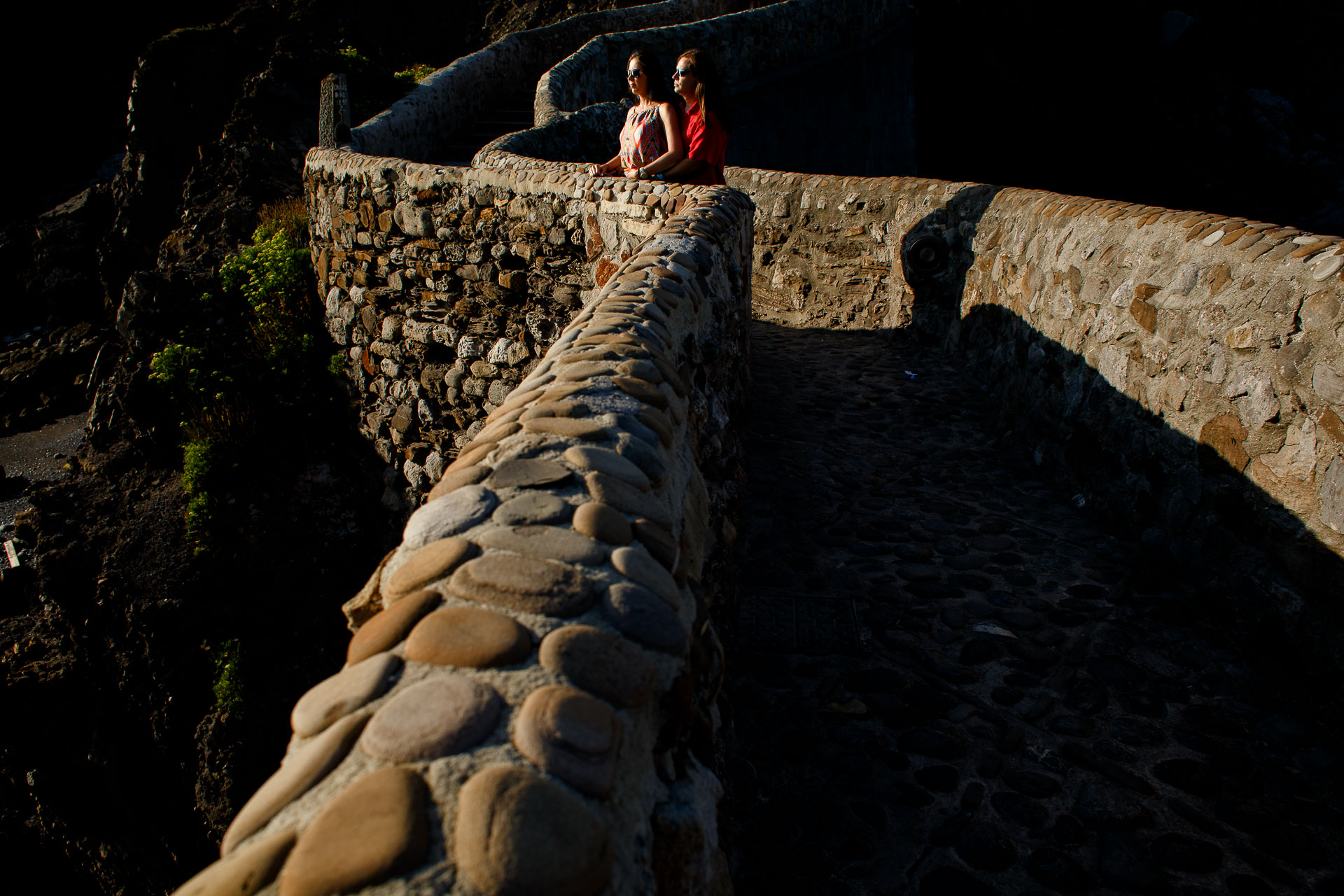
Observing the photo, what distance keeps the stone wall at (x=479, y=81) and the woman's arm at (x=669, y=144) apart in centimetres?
438

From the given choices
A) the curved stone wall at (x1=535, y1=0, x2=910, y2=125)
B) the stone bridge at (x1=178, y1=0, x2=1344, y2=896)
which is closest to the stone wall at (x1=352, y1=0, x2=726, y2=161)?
the curved stone wall at (x1=535, y1=0, x2=910, y2=125)

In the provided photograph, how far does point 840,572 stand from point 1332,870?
1.62m

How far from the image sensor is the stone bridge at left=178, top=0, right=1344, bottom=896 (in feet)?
3.03

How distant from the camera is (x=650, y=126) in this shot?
4.86 m

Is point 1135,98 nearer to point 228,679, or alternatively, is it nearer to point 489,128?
point 489,128

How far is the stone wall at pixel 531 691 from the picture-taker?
784 millimetres

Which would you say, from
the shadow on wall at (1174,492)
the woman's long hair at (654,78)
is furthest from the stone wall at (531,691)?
the woman's long hair at (654,78)

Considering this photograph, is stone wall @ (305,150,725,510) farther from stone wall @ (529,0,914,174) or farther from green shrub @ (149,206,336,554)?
stone wall @ (529,0,914,174)

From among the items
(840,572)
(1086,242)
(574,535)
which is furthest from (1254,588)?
(574,535)

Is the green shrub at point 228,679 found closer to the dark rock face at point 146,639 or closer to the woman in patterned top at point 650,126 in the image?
the dark rock face at point 146,639

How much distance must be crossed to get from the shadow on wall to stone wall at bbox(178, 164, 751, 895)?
1.81m

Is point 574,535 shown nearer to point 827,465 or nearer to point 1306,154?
point 827,465

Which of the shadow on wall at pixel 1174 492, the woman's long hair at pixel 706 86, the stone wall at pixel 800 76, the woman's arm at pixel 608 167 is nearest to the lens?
the shadow on wall at pixel 1174 492

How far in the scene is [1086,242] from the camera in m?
3.68
